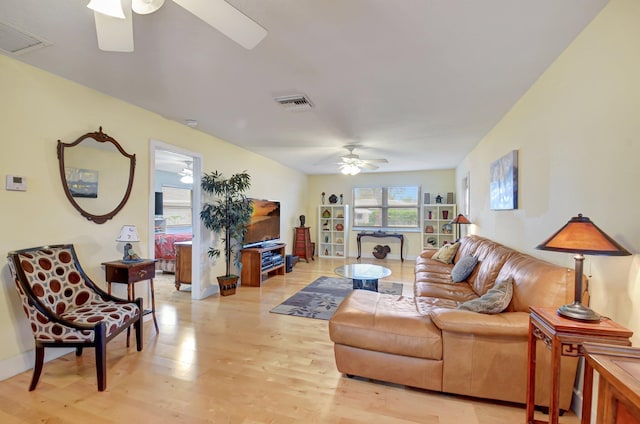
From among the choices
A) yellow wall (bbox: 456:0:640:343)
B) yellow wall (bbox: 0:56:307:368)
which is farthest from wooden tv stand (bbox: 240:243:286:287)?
yellow wall (bbox: 456:0:640:343)

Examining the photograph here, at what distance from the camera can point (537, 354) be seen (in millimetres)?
1691

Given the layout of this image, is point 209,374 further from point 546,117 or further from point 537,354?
point 546,117

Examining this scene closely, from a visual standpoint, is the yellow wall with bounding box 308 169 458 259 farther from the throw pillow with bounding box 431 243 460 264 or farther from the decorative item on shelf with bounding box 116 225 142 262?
the decorative item on shelf with bounding box 116 225 142 262

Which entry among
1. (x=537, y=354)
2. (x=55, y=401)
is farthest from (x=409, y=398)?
(x=55, y=401)

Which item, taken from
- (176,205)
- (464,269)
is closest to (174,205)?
(176,205)

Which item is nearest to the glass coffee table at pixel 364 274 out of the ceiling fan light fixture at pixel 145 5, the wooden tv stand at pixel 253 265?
the wooden tv stand at pixel 253 265

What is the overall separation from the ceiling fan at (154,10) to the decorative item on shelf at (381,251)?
6.45 metres

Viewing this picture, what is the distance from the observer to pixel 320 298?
4.02 m

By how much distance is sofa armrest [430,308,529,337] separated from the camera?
66.9 inches

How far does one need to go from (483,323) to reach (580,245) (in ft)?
2.35

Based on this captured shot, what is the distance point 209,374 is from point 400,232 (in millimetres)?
6053

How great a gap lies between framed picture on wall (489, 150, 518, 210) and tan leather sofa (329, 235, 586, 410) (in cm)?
94

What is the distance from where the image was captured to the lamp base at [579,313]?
1.35m

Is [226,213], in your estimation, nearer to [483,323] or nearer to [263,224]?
[263,224]
